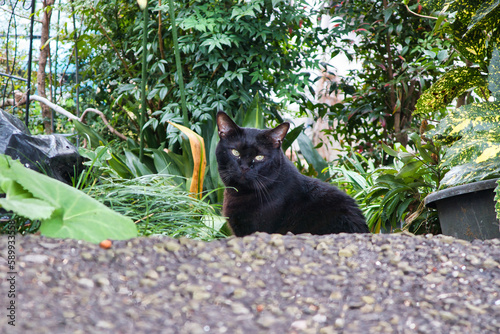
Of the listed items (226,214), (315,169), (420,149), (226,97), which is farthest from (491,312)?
(226,97)

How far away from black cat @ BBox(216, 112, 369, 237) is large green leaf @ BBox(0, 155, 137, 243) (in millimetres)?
920

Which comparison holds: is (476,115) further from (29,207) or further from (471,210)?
(29,207)

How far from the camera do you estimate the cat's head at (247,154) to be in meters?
2.13

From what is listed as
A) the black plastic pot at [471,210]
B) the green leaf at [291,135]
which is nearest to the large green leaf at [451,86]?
the black plastic pot at [471,210]

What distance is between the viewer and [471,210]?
6.00 feet

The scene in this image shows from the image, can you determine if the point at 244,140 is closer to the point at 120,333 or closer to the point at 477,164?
the point at 477,164

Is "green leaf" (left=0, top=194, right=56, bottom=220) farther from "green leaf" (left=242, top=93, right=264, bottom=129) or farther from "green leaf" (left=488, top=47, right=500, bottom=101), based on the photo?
"green leaf" (left=242, top=93, right=264, bottom=129)

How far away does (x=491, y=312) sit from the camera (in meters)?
1.05

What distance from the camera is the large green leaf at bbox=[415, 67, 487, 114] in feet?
6.75

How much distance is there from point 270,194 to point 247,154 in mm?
235

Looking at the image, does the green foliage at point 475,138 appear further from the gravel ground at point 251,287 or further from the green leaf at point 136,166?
the green leaf at point 136,166

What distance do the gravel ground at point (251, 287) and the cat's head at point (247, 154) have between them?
0.79 m

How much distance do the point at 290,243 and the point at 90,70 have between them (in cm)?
358

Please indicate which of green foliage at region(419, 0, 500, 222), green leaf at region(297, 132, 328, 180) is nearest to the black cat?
green foliage at region(419, 0, 500, 222)
